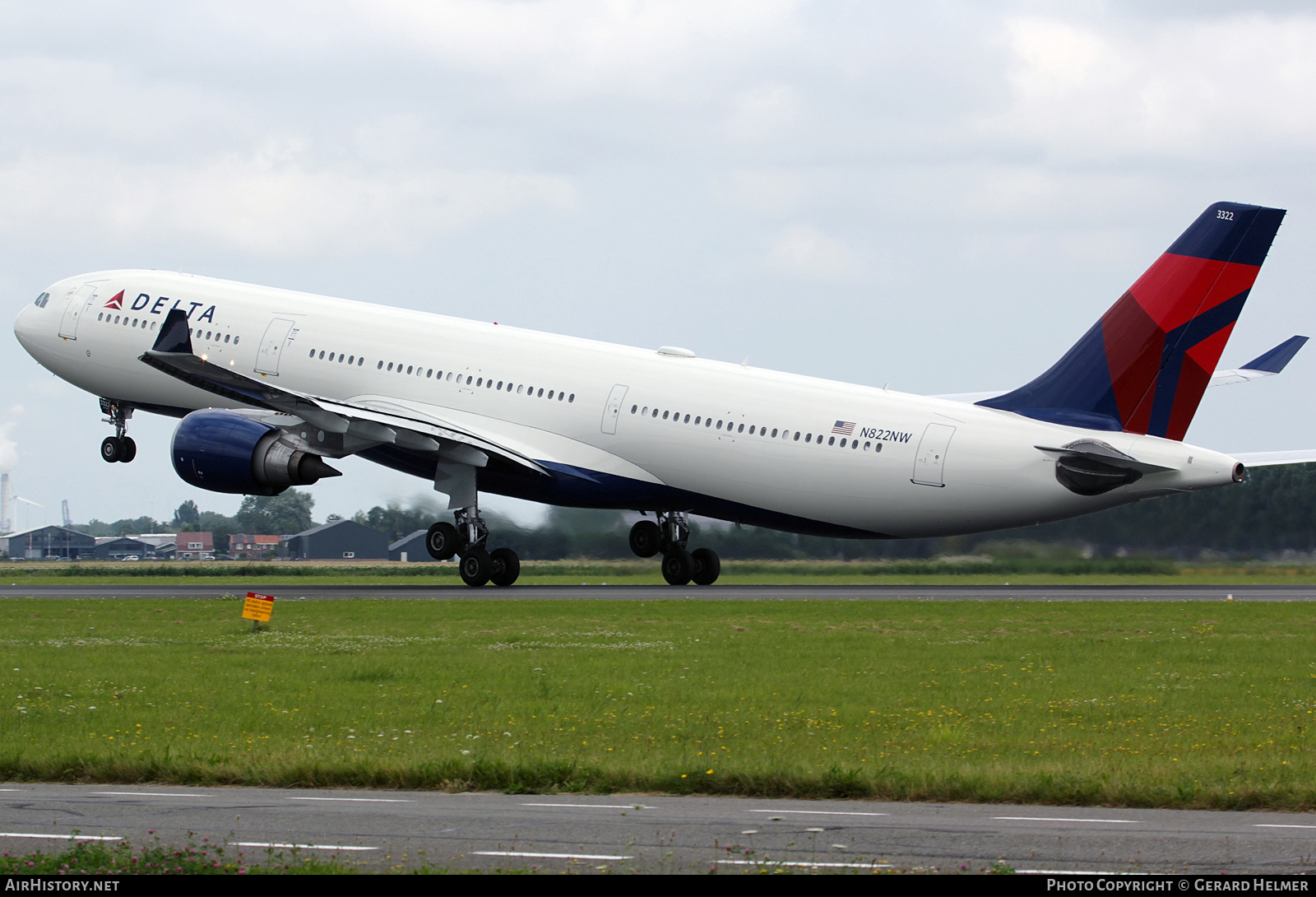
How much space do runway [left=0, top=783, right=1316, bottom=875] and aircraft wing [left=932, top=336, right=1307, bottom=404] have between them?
89.6ft

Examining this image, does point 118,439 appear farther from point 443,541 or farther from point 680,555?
point 680,555

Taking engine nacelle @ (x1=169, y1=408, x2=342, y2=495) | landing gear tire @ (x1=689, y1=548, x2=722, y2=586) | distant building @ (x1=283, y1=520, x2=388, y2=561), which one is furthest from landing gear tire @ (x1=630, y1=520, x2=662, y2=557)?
distant building @ (x1=283, y1=520, x2=388, y2=561)

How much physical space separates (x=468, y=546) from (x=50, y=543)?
133 m

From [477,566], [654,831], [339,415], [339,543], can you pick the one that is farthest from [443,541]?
[339,543]

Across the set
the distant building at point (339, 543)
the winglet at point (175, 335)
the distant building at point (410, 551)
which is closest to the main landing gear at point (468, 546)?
the winglet at point (175, 335)

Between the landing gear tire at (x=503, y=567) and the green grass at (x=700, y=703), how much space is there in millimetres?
9591

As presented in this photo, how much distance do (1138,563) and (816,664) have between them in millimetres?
22387

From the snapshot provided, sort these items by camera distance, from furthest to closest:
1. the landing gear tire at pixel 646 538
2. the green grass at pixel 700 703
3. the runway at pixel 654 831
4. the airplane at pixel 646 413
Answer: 1. the landing gear tire at pixel 646 538
2. the airplane at pixel 646 413
3. the green grass at pixel 700 703
4. the runway at pixel 654 831

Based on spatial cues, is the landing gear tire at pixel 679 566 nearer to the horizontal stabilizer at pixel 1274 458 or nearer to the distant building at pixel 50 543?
the horizontal stabilizer at pixel 1274 458

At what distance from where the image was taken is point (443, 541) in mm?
44500

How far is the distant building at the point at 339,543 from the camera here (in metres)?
80.0

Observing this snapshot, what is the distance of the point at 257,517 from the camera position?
95.4 meters

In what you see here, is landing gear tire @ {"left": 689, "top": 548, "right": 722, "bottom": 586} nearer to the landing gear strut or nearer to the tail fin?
the landing gear strut
